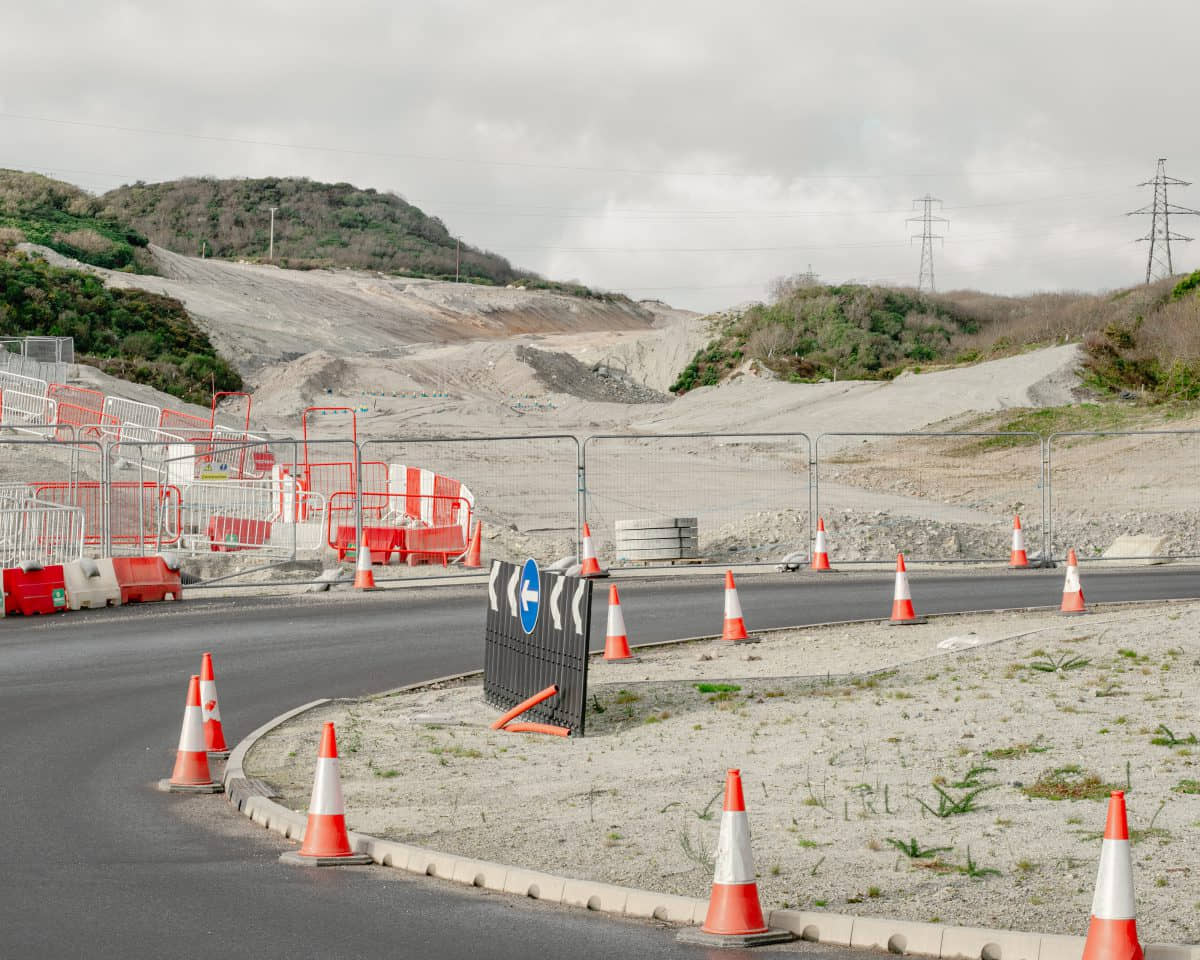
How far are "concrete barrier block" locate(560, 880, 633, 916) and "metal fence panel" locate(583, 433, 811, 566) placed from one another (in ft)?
51.1

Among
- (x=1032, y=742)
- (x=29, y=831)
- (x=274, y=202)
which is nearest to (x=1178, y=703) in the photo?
(x=1032, y=742)

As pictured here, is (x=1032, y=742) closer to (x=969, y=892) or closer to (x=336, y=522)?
(x=969, y=892)

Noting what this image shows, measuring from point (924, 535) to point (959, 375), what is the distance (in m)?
30.4

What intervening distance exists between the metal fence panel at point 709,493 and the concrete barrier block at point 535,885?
50.5 feet

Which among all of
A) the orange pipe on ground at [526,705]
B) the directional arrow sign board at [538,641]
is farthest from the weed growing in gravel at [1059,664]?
the orange pipe on ground at [526,705]

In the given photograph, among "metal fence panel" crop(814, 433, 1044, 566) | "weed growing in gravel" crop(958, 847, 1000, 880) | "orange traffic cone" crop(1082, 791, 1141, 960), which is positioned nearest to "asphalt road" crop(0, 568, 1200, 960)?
"weed growing in gravel" crop(958, 847, 1000, 880)

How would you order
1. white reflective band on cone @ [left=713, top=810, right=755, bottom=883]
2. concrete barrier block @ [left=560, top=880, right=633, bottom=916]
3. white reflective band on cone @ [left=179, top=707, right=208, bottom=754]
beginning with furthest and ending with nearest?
white reflective band on cone @ [left=179, top=707, right=208, bottom=754]
concrete barrier block @ [left=560, top=880, right=633, bottom=916]
white reflective band on cone @ [left=713, top=810, right=755, bottom=883]

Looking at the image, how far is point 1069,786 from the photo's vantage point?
8.95 meters

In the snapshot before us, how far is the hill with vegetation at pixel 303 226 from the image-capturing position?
482 feet

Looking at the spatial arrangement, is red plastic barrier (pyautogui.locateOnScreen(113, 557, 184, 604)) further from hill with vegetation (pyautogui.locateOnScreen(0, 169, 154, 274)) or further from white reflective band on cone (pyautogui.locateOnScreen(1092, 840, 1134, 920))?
hill with vegetation (pyautogui.locateOnScreen(0, 169, 154, 274))

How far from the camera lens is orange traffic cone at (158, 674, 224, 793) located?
9.95 metres

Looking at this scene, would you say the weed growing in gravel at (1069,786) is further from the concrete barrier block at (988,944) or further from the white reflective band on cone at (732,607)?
the white reflective band on cone at (732,607)

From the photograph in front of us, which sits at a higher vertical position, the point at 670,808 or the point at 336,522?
the point at 336,522

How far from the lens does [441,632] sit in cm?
1731
